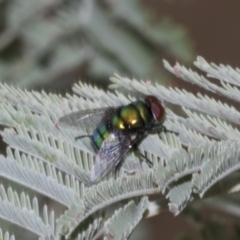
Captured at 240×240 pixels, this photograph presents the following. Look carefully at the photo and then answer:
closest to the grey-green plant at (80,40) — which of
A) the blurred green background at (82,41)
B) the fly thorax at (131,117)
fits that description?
the blurred green background at (82,41)

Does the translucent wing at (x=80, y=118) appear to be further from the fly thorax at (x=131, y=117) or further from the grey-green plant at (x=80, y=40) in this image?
the grey-green plant at (x=80, y=40)

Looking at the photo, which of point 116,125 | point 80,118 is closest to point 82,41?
point 116,125

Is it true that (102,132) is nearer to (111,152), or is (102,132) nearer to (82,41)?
(111,152)

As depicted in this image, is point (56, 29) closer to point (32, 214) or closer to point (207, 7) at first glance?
point (32, 214)

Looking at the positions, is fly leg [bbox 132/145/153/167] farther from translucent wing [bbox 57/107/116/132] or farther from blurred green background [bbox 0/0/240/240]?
blurred green background [bbox 0/0/240/240]

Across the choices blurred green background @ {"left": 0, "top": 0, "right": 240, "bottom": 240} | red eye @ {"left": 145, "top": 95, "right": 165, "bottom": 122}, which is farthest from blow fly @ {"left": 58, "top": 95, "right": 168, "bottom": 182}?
blurred green background @ {"left": 0, "top": 0, "right": 240, "bottom": 240}

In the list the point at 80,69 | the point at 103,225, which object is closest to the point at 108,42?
the point at 80,69
